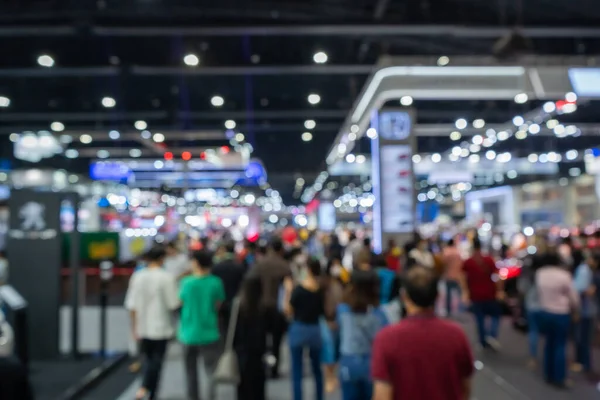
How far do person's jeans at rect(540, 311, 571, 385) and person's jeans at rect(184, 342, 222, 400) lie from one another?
329 cm

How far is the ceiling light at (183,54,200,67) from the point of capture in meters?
11.5

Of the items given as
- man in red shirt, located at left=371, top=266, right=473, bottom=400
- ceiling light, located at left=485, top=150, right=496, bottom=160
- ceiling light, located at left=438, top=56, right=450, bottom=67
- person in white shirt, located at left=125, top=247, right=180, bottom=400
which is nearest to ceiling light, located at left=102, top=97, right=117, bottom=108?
ceiling light, located at left=438, top=56, right=450, bottom=67

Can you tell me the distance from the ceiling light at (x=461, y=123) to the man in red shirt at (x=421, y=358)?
1757 centimetres

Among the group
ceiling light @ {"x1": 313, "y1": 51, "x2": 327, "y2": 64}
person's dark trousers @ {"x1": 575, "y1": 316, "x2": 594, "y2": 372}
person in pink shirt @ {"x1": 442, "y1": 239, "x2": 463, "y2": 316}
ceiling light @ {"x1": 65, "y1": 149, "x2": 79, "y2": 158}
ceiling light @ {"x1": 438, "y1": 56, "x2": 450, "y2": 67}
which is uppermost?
ceiling light @ {"x1": 313, "y1": 51, "x2": 327, "y2": 64}

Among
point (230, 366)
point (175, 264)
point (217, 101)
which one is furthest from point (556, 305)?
point (217, 101)

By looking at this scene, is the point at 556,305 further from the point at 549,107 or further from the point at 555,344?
the point at 549,107

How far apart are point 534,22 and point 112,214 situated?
2138 cm

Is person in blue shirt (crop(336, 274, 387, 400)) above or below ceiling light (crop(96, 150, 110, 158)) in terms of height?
below

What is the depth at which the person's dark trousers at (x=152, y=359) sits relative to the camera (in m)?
5.46

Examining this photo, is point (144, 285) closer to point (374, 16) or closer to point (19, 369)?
point (19, 369)

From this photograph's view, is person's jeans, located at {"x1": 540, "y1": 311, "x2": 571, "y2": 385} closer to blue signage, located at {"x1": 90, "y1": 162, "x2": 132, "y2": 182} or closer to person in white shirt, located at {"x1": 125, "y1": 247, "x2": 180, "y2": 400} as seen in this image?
person in white shirt, located at {"x1": 125, "y1": 247, "x2": 180, "y2": 400}

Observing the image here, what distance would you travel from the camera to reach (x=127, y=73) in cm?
1253

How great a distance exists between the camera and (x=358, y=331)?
3.93 metres

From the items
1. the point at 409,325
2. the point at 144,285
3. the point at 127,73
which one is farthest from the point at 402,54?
the point at 409,325
